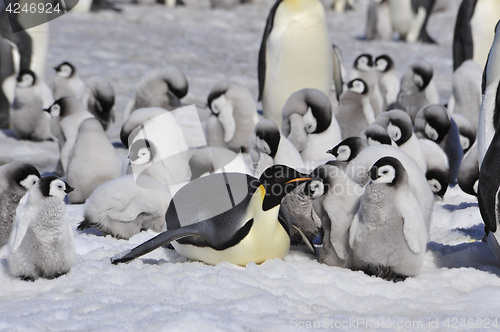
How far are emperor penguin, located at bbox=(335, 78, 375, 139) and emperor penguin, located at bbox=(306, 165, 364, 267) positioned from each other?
2766 millimetres

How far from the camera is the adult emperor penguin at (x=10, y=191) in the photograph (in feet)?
10.1

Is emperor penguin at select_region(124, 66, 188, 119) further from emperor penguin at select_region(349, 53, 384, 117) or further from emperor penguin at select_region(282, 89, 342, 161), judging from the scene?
emperor penguin at select_region(349, 53, 384, 117)

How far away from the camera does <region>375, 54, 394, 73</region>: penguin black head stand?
24.0 ft

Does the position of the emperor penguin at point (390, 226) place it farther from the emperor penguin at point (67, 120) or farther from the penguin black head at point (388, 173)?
the emperor penguin at point (67, 120)

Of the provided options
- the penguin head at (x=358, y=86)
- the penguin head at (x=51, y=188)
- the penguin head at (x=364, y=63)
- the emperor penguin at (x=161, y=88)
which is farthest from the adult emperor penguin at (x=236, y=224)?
the penguin head at (x=364, y=63)

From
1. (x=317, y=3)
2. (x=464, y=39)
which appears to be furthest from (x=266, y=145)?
(x=464, y=39)

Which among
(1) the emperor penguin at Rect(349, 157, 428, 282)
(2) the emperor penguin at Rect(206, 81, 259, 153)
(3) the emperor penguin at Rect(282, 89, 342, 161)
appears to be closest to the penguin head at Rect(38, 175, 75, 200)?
(1) the emperor penguin at Rect(349, 157, 428, 282)

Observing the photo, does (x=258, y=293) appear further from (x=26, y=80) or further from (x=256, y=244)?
(x=26, y=80)

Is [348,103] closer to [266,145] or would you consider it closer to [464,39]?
[266,145]

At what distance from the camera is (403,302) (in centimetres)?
243

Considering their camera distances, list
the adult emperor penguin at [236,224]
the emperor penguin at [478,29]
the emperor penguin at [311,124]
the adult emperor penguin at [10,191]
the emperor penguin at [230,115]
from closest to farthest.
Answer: the adult emperor penguin at [236,224]
the adult emperor penguin at [10,191]
the emperor penguin at [311,124]
the emperor penguin at [230,115]
the emperor penguin at [478,29]

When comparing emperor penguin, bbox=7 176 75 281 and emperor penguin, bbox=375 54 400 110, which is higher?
emperor penguin, bbox=7 176 75 281

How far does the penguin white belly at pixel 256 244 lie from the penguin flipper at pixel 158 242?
4.4 inches

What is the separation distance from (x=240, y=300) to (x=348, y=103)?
12.2 ft
